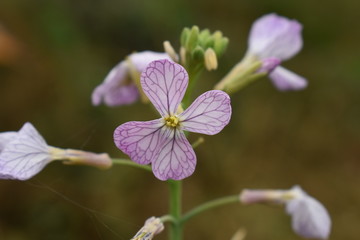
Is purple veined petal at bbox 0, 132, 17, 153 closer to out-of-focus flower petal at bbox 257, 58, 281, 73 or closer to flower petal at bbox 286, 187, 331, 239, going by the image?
out-of-focus flower petal at bbox 257, 58, 281, 73

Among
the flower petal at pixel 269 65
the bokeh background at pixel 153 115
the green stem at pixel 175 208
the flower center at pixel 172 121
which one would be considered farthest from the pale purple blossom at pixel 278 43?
the bokeh background at pixel 153 115

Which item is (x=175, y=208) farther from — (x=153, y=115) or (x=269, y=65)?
(x=153, y=115)

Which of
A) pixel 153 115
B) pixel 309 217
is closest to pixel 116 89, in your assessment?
pixel 309 217

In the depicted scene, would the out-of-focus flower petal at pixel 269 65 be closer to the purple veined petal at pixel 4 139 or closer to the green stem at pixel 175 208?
the green stem at pixel 175 208

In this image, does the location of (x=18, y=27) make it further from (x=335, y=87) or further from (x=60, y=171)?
(x=335, y=87)

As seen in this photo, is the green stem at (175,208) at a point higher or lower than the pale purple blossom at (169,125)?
lower

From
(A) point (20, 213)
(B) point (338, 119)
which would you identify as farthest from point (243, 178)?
(A) point (20, 213)

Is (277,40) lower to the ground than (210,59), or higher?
lower
